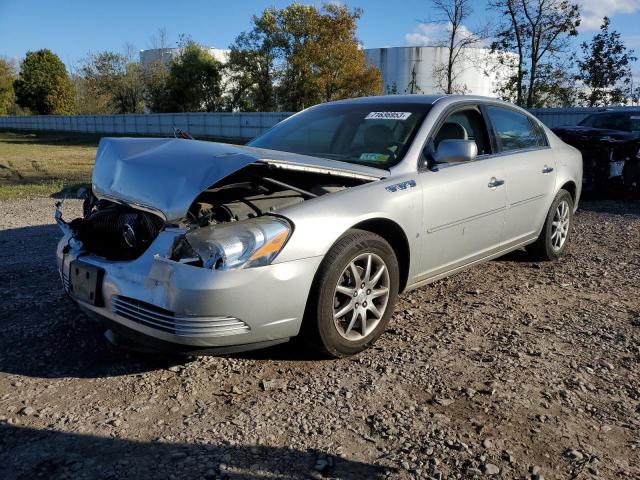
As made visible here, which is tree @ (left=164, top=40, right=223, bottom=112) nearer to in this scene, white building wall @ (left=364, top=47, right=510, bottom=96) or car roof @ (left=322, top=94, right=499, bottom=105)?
white building wall @ (left=364, top=47, right=510, bottom=96)

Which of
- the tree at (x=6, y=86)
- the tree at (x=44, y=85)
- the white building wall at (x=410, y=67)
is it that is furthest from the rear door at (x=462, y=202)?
the tree at (x=6, y=86)

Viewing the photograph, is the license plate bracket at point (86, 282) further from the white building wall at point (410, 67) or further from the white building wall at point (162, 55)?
the white building wall at point (162, 55)

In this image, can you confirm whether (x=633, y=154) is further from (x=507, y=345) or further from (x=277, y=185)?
(x=277, y=185)

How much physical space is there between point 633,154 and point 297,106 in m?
31.9

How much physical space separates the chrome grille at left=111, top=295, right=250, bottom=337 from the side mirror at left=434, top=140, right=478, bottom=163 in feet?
5.92

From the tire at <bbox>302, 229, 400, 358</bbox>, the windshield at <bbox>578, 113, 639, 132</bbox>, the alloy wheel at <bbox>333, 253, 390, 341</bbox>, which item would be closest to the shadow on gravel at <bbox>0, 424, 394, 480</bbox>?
the tire at <bbox>302, 229, 400, 358</bbox>

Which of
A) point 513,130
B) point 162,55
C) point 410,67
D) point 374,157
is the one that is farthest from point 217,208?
point 162,55

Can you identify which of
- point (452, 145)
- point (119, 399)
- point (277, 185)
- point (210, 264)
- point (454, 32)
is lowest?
point (119, 399)

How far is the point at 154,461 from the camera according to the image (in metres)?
2.41

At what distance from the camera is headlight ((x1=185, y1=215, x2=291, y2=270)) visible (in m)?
2.80

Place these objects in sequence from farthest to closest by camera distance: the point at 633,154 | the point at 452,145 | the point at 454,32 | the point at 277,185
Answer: the point at 454,32 < the point at 633,154 < the point at 452,145 < the point at 277,185

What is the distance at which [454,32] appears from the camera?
26.6 meters

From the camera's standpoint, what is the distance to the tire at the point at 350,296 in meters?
3.13


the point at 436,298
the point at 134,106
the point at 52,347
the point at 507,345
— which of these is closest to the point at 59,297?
the point at 52,347
